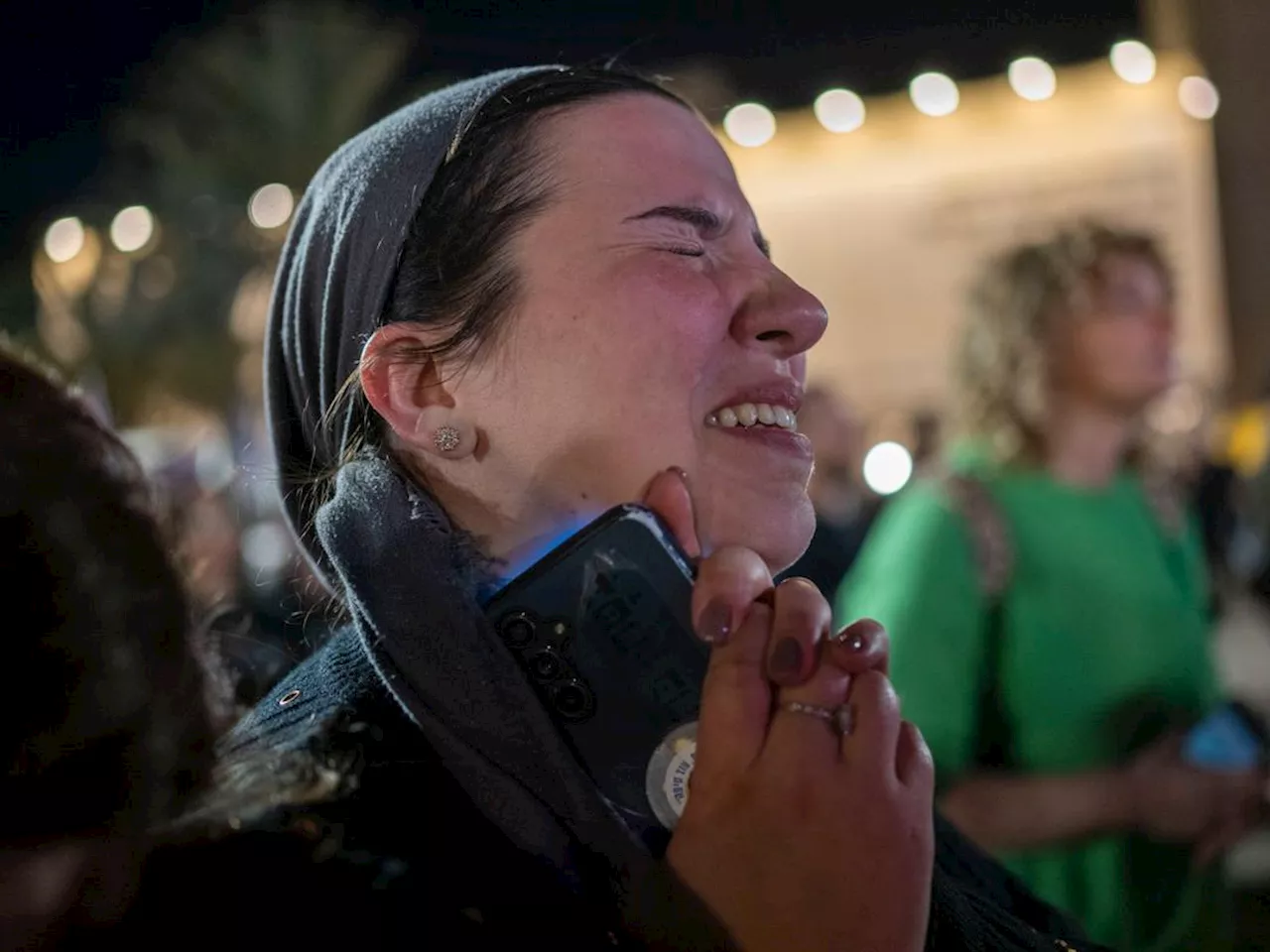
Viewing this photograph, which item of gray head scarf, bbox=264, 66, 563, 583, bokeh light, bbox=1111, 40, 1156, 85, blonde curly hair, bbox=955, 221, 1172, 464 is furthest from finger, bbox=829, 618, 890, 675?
bokeh light, bbox=1111, 40, 1156, 85

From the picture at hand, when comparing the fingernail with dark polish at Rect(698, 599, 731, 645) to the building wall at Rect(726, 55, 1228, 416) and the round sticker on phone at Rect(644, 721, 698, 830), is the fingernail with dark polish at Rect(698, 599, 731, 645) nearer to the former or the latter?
the round sticker on phone at Rect(644, 721, 698, 830)

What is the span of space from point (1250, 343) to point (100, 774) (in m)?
15.9

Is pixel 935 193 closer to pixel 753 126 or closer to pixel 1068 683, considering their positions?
pixel 753 126

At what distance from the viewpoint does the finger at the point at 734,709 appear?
0.95 m

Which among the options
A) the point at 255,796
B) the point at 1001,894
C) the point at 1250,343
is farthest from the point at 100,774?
the point at 1250,343

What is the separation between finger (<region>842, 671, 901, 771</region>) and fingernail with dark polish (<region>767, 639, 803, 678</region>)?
0.19 feet

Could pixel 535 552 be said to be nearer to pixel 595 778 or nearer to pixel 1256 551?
pixel 595 778

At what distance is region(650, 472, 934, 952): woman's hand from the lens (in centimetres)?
91

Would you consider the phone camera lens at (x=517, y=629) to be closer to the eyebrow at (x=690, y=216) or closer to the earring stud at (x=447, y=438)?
the earring stud at (x=447, y=438)

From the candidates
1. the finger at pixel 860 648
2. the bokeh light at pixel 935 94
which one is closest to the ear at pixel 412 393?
the finger at pixel 860 648

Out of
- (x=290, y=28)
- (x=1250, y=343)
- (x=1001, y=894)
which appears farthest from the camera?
(x=1250, y=343)

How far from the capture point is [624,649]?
1041 millimetres

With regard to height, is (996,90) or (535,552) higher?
(535,552)

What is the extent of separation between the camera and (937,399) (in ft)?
20.6
